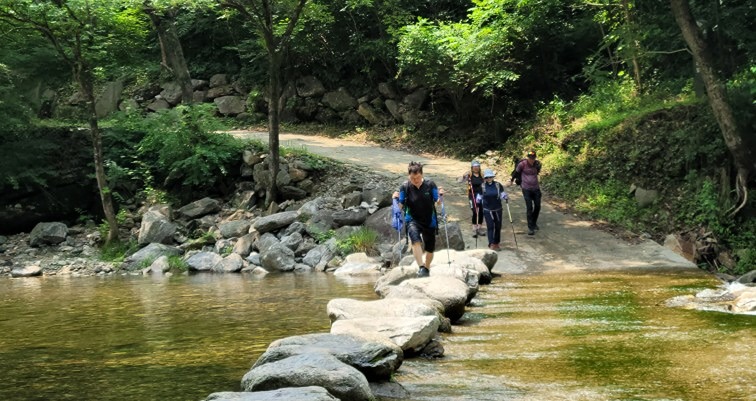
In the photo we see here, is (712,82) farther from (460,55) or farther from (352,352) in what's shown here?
(352,352)

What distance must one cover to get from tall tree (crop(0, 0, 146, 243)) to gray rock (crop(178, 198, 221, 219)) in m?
1.79

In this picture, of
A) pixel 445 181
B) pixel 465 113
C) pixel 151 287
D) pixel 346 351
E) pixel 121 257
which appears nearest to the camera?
pixel 346 351

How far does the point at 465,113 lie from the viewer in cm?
2245

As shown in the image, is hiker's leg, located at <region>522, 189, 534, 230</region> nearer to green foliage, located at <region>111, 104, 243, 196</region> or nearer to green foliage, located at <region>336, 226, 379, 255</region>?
green foliage, located at <region>336, 226, 379, 255</region>

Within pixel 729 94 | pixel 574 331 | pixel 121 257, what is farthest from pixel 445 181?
pixel 574 331

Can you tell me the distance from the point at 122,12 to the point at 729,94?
14967 mm

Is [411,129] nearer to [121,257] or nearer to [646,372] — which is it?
[121,257]

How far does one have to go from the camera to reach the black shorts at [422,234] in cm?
903

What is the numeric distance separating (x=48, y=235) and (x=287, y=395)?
1628cm

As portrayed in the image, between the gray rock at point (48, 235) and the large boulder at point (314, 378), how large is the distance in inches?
605

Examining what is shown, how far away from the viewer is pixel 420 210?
9.06m

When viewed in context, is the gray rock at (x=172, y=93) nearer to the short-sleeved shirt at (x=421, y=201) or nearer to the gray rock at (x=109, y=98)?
the gray rock at (x=109, y=98)

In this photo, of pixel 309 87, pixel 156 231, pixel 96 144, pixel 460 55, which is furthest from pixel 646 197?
pixel 309 87

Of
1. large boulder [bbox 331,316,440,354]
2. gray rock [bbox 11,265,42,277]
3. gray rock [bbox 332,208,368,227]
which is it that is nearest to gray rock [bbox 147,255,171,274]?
gray rock [bbox 11,265,42,277]
